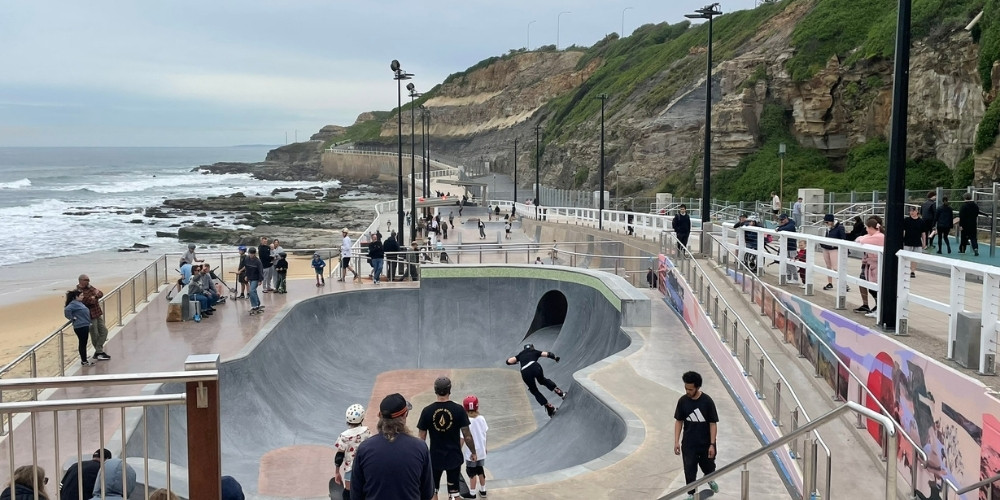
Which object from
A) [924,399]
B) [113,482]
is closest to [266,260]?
[113,482]

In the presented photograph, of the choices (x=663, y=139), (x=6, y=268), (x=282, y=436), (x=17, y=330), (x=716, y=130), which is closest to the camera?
(x=282, y=436)

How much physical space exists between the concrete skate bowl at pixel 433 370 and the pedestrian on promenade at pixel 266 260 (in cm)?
226

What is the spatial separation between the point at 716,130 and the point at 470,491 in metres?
46.8

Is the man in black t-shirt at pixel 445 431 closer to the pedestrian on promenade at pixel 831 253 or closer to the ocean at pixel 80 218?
the pedestrian on promenade at pixel 831 253

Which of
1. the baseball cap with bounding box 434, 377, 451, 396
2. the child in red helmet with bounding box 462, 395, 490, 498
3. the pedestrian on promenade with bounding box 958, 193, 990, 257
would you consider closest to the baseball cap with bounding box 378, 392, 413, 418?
the baseball cap with bounding box 434, 377, 451, 396

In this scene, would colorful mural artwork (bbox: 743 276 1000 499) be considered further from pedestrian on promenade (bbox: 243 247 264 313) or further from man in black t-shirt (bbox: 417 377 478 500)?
pedestrian on promenade (bbox: 243 247 264 313)

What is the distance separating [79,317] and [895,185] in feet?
41.0

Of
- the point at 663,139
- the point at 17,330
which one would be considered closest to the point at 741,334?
the point at 17,330

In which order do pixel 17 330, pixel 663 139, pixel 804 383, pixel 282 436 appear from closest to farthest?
pixel 804 383, pixel 282 436, pixel 17 330, pixel 663 139

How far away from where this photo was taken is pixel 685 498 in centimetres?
802

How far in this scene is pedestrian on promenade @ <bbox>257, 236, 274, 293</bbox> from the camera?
21812mm

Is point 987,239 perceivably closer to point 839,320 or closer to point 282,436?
point 839,320

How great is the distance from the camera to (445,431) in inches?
307

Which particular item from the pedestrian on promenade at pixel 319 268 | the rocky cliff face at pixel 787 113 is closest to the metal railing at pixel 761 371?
the pedestrian on promenade at pixel 319 268
